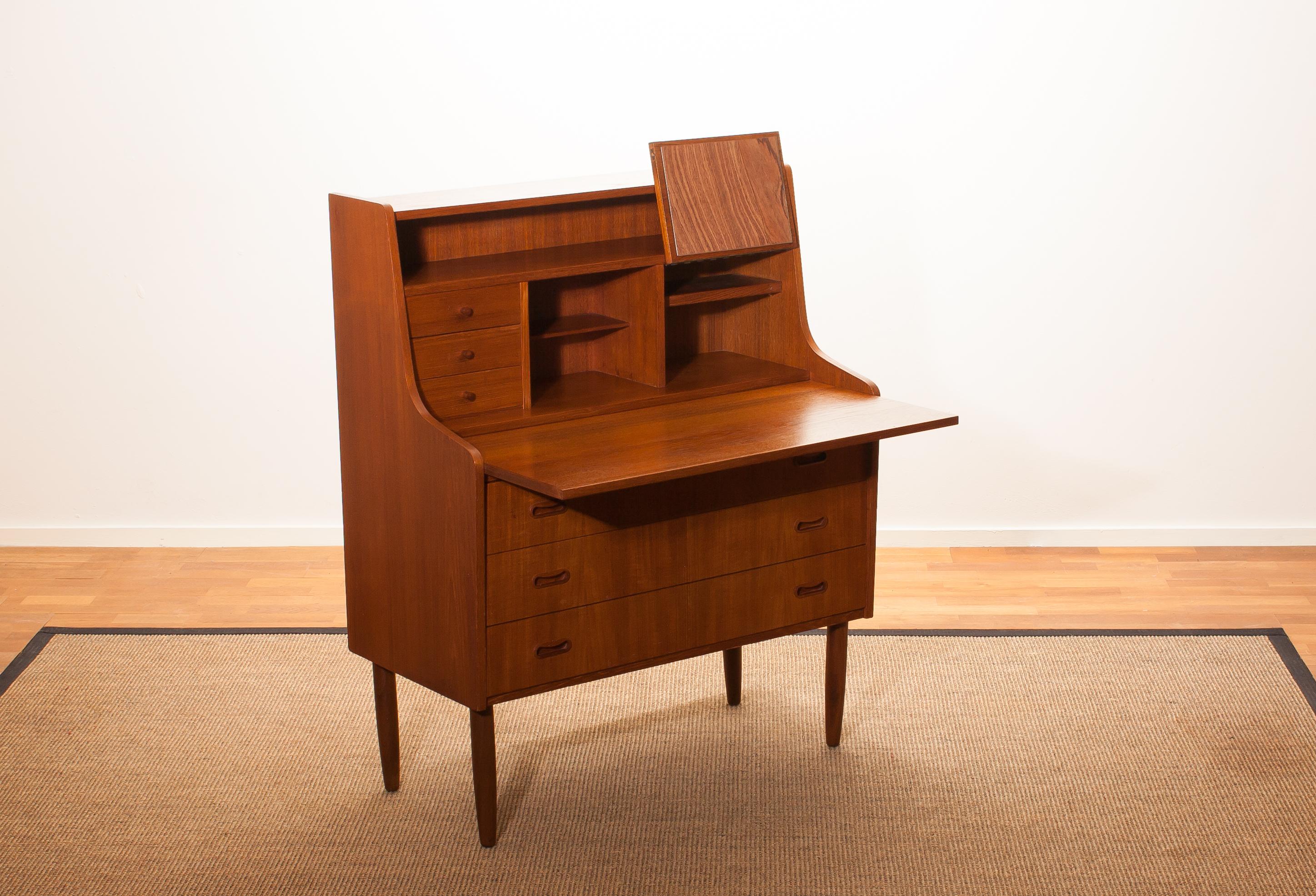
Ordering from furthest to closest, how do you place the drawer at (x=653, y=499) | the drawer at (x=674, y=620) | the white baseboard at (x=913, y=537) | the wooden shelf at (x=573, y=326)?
the white baseboard at (x=913, y=537) → the wooden shelf at (x=573, y=326) → the drawer at (x=674, y=620) → the drawer at (x=653, y=499)

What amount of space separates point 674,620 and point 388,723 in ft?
2.17

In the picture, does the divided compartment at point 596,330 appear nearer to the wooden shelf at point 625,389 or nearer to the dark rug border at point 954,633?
the wooden shelf at point 625,389

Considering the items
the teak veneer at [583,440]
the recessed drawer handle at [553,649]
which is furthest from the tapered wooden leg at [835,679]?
the recessed drawer handle at [553,649]

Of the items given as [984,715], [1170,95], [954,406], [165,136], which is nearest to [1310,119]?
[1170,95]

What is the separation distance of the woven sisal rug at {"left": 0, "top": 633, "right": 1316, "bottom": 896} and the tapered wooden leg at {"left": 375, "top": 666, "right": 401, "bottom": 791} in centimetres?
5

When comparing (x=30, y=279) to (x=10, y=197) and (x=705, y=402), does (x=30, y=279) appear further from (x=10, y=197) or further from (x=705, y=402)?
(x=705, y=402)

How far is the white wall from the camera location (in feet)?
13.7

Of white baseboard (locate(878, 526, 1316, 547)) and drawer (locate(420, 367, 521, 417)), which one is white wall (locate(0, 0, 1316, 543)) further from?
drawer (locate(420, 367, 521, 417))

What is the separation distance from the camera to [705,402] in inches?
116

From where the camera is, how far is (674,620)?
2854 millimetres

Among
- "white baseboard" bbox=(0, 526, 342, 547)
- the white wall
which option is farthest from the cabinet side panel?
"white baseboard" bbox=(0, 526, 342, 547)

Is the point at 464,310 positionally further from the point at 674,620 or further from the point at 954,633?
the point at 954,633

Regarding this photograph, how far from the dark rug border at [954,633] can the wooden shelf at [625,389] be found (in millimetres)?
928

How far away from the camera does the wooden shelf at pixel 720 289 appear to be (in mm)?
3006
